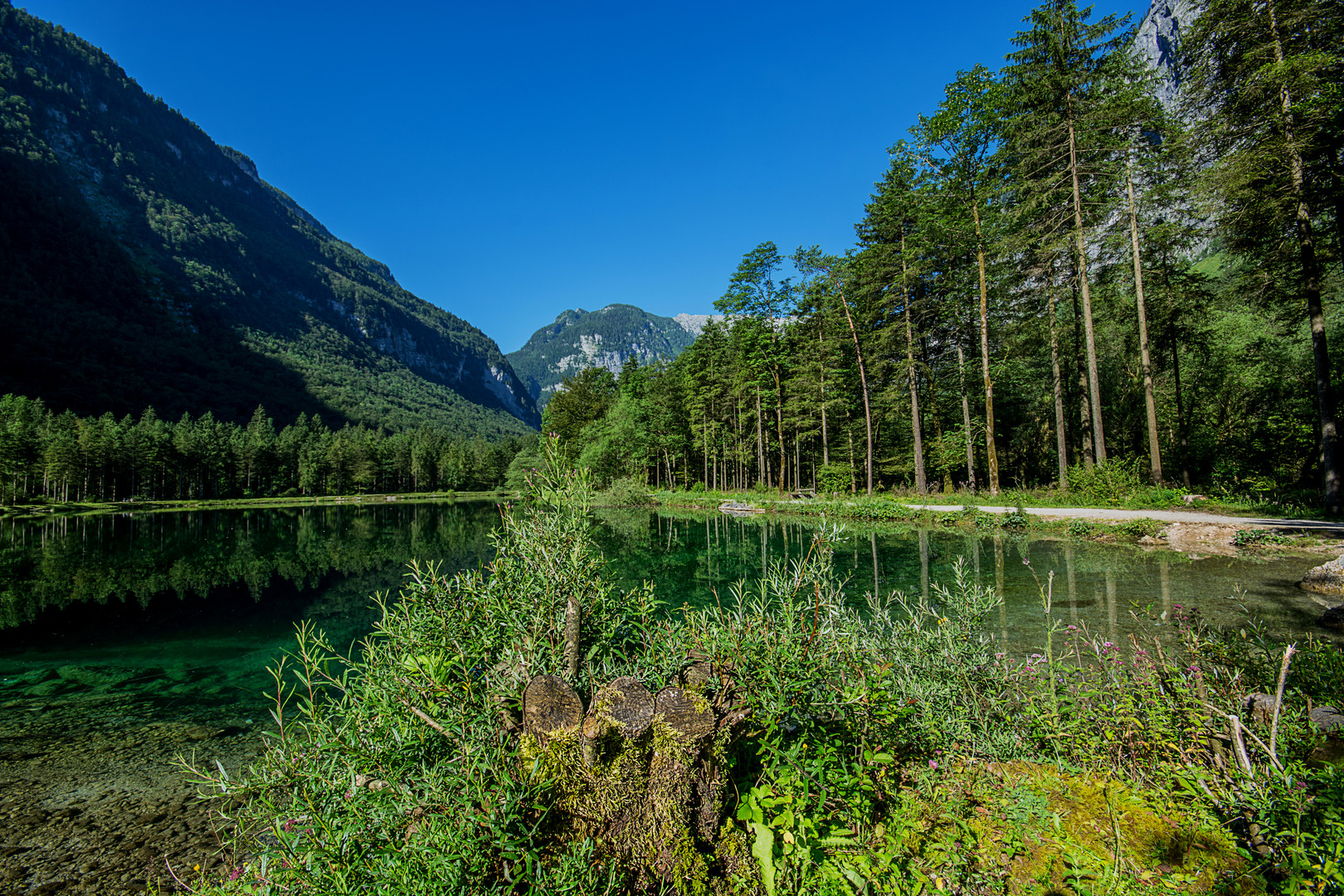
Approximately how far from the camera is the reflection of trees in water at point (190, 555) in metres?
16.5

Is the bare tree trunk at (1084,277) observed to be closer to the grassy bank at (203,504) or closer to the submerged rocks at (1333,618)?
the submerged rocks at (1333,618)

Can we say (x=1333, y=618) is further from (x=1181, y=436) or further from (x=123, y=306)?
(x=123, y=306)

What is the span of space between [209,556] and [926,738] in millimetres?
30189

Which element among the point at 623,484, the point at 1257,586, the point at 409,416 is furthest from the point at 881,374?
the point at 409,416

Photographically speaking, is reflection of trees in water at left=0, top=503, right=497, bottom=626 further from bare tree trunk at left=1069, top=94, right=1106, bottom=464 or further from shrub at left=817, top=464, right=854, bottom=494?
bare tree trunk at left=1069, top=94, right=1106, bottom=464

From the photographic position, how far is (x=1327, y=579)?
28.7 ft

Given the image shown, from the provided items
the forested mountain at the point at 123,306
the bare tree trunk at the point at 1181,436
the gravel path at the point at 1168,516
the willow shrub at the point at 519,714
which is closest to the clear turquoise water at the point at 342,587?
the willow shrub at the point at 519,714

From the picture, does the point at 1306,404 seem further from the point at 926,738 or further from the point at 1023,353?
the point at 926,738

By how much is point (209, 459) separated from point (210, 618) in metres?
88.7

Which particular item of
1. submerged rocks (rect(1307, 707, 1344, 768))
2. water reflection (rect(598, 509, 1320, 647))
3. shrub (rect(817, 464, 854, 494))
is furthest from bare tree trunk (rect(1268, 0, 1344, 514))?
shrub (rect(817, 464, 854, 494))

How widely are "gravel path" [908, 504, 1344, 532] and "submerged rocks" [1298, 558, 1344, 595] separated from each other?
171 inches

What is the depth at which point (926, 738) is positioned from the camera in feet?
10.3

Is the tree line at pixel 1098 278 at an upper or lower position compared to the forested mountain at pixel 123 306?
lower

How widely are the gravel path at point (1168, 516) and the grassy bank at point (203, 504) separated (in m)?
34.4
